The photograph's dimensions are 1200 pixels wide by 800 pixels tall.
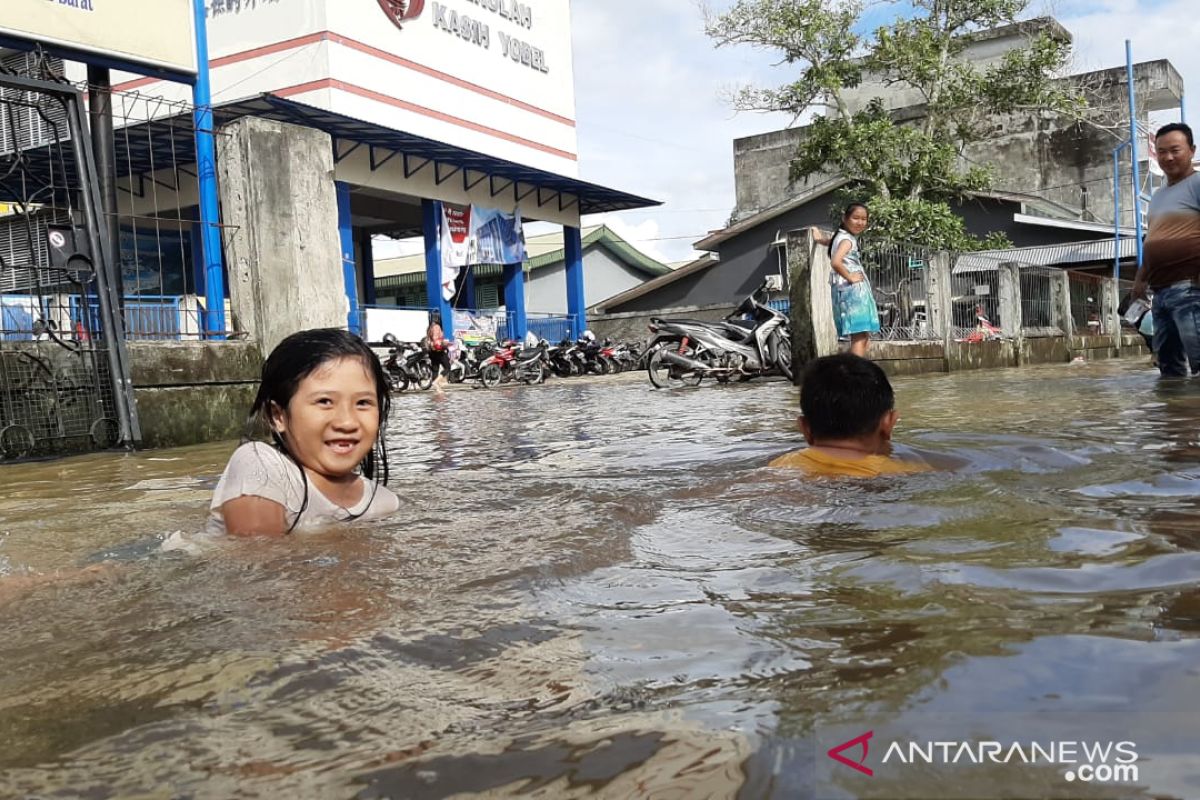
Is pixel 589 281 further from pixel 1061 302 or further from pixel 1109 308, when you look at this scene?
pixel 1061 302

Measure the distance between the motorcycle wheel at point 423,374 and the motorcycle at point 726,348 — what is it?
5455 mm

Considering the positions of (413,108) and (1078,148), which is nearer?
(413,108)

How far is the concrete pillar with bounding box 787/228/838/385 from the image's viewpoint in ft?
34.2

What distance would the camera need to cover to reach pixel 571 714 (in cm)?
124

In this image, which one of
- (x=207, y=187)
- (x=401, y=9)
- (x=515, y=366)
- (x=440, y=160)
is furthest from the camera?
(x=440, y=160)

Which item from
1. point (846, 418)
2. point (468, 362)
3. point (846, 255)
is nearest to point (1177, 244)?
point (846, 255)

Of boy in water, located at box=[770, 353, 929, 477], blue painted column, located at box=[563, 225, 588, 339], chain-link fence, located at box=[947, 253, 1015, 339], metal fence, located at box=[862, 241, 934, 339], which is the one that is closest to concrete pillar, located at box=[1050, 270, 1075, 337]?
chain-link fence, located at box=[947, 253, 1015, 339]

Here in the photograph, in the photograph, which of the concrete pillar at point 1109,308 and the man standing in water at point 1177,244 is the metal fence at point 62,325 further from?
the concrete pillar at point 1109,308

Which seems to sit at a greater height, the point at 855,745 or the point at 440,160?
the point at 440,160

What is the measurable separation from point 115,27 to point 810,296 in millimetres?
7143

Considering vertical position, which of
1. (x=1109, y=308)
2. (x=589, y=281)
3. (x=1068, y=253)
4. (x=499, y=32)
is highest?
(x=499, y=32)

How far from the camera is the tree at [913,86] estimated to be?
18.2 m

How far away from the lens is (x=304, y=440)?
8.86ft

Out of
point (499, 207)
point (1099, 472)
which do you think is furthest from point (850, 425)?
point (499, 207)
